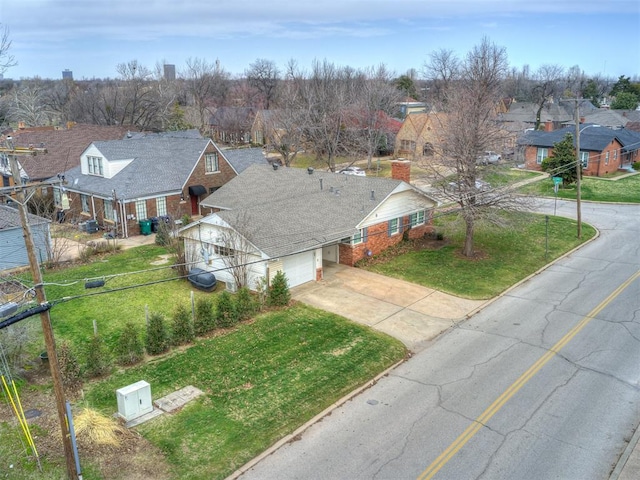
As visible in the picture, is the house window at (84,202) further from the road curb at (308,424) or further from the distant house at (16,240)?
the road curb at (308,424)

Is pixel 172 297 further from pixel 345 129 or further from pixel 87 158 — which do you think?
pixel 345 129

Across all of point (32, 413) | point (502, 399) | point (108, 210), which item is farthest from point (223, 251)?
point (502, 399)

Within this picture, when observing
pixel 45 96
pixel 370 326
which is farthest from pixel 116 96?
pixel 370 326

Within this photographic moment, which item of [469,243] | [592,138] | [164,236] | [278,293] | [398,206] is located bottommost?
[278,293]

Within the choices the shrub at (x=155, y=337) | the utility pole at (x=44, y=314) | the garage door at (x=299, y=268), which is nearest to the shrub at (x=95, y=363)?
the shrub at (x=155, y=337)

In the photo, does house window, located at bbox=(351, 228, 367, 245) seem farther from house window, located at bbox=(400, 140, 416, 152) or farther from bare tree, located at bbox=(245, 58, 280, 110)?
bare tree, located at bbox=(245, 58, 280, 110)

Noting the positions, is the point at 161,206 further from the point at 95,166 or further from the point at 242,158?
the point at 242,158

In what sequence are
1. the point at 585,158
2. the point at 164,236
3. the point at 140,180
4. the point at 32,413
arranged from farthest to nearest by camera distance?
the point at 585,158 → the point at 140,180 → the point at 164,236 → the point at 32,413
